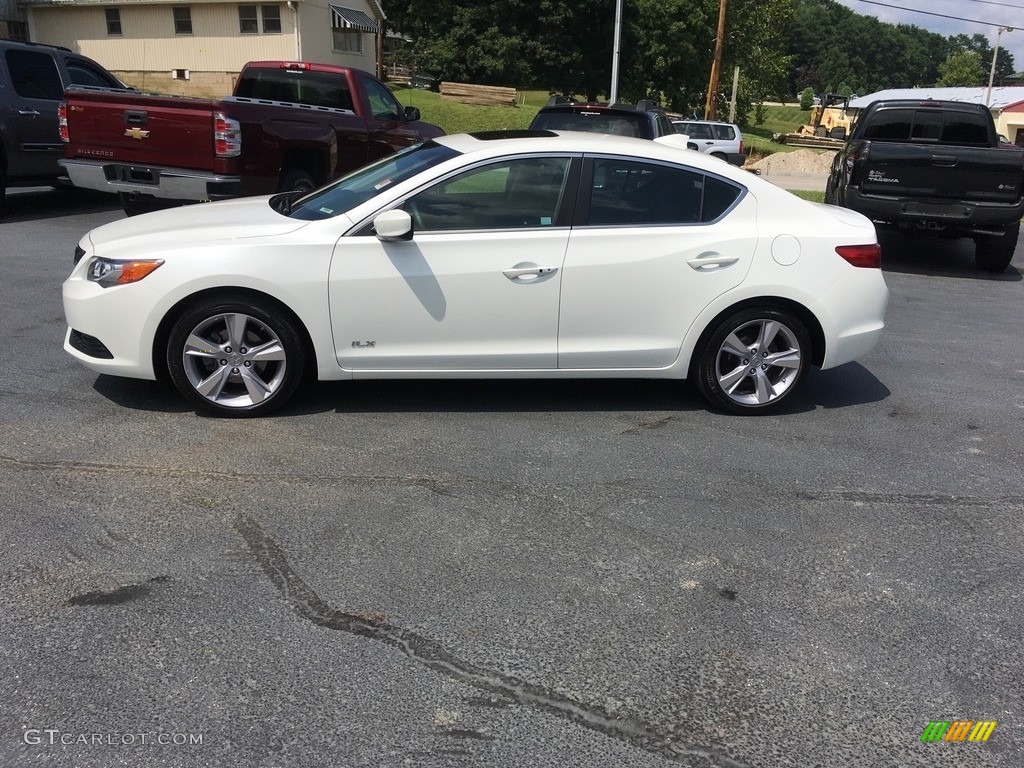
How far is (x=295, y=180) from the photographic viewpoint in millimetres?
11016

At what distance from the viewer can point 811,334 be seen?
562 cm

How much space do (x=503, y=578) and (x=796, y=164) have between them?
32.1 m

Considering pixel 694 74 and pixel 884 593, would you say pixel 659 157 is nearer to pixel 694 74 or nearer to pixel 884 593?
pixel 884 593

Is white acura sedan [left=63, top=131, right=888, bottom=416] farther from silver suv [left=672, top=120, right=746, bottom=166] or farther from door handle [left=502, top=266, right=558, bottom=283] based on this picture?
silver suv [left=672, top=120, right=746, bottom=166]

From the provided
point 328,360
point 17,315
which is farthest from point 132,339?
point 17,315

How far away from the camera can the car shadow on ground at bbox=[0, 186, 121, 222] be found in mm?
11992

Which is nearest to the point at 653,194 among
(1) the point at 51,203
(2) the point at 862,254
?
(2) the point at 862,254

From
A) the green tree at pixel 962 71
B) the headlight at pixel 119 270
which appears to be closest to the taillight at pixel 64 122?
the headlight at pixel 119 270

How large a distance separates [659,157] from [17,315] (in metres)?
5.02

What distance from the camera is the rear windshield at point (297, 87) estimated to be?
1205 cm

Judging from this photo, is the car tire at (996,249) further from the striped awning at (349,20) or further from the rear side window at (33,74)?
the striped awning at (349,20)

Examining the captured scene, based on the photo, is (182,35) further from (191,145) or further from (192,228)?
(192,228)

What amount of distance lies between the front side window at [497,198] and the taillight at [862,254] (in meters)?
1.73

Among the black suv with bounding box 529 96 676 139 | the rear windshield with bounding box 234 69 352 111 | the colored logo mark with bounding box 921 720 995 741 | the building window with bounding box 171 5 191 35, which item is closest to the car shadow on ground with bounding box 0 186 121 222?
the rear windshield with bounding box 234 69 352 111
